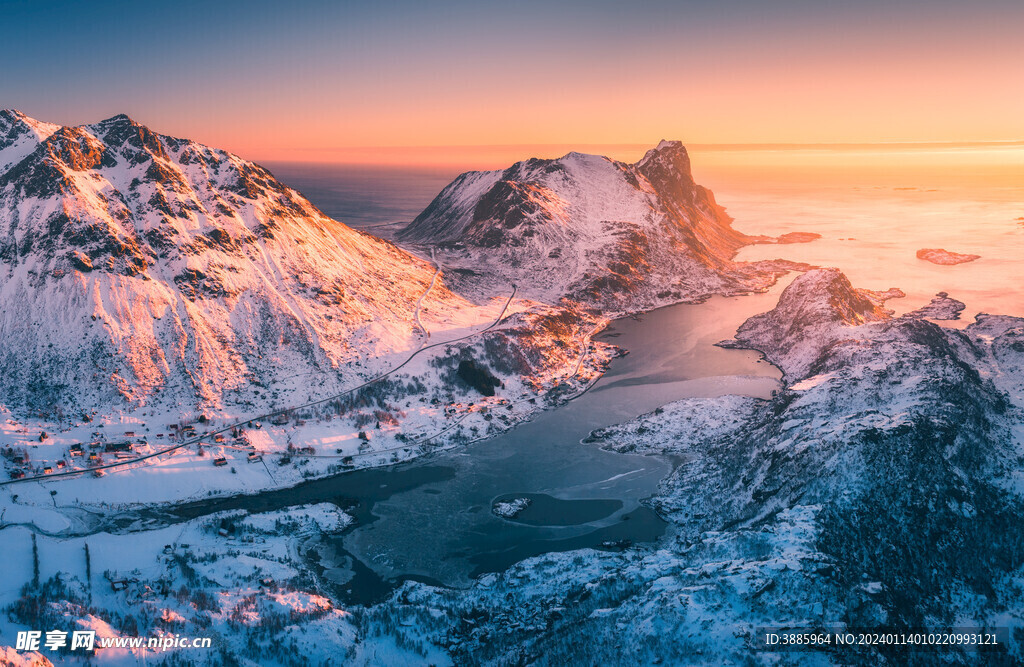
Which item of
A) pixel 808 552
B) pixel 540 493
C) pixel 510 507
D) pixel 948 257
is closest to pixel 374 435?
pixel 510 507

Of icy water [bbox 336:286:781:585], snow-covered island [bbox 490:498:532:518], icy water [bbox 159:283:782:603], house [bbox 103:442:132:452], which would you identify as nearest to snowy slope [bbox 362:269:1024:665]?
icy water [bbox 159:283:782:603]

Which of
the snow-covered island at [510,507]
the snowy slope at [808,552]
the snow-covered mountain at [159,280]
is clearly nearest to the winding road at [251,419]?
the snow-covered mountain at [159,280]

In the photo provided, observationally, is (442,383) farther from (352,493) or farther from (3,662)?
(3,662)

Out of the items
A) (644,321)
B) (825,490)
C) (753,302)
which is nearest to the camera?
(825,490)

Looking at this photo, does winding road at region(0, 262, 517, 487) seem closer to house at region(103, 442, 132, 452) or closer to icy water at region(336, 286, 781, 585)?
house at region(103, 442, 132, 452)

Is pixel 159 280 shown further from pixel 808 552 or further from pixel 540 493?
pixel 808 552

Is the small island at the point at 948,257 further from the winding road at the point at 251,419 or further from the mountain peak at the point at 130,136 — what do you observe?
the mountain peak at the point at 130,136

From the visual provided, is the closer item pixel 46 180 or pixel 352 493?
pixel 352 493

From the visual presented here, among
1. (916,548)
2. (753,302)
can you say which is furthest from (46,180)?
(753,302)
